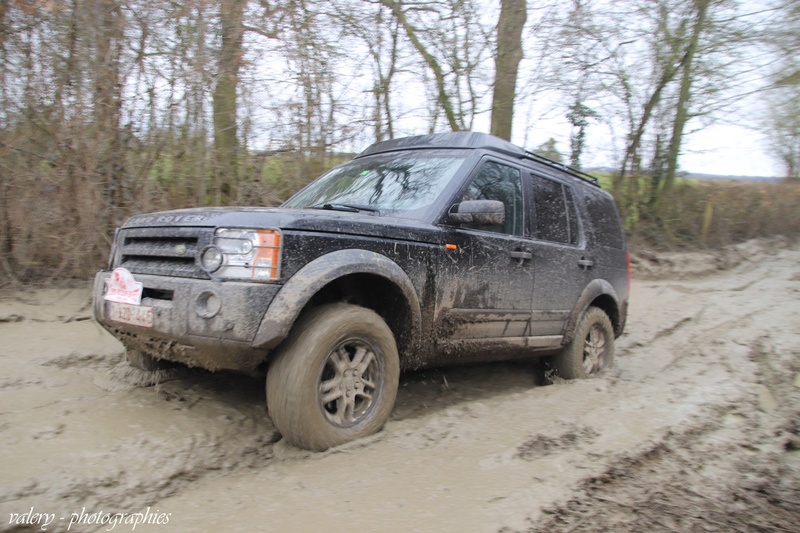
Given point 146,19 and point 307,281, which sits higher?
point 146,19

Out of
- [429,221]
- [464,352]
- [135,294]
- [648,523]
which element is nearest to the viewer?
[648,523]

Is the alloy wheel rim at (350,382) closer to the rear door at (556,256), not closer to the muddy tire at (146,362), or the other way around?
the muddy tire at (146,362)

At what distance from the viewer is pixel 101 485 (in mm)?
2381

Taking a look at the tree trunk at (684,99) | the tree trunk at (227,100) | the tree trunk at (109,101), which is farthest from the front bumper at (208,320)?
the tree trunk at (684,99)

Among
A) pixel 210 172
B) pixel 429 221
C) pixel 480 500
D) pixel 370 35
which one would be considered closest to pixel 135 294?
pixel 429 221

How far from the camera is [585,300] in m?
4.93

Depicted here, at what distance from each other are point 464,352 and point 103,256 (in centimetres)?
404

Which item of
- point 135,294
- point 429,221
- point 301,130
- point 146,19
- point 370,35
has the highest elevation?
point 370,35

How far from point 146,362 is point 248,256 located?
1.37m

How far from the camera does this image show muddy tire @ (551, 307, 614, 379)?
16.0ft

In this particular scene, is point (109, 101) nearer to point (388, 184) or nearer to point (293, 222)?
point (388, 184)

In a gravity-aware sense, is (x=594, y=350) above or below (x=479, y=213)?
below

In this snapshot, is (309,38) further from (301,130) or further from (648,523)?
(648,523)

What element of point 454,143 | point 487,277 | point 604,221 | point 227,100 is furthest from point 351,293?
point 227,100
